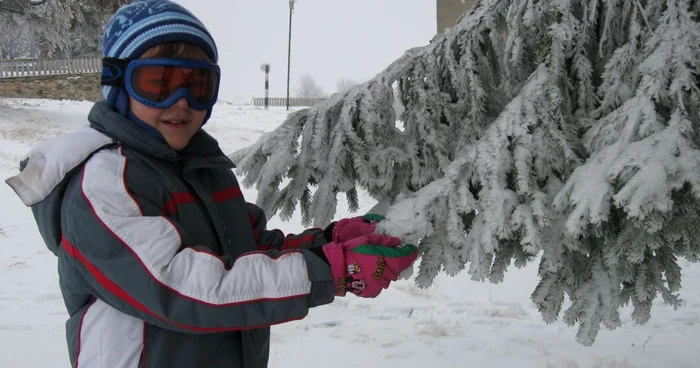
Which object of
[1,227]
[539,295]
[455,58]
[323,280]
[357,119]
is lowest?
[1,227]

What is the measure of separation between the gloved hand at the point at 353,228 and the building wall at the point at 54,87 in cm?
2206

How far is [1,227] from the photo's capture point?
6.96 meters

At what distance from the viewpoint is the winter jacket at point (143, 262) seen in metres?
1.38

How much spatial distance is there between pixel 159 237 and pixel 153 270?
0.09 m

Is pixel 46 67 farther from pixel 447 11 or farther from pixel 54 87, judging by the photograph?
pixel 447 11

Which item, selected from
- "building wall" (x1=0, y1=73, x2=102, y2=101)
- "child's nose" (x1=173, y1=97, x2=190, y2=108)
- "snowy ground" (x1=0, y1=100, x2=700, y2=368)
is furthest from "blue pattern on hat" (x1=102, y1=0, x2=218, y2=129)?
"building wall" (x1=0, y1=73, x2=102, y2=101)

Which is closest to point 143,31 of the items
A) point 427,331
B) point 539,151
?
point 539,151

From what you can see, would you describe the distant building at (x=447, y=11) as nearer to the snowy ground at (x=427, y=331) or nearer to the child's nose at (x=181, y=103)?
the snowy ground at (x=427, y=331)

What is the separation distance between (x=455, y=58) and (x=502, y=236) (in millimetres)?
999

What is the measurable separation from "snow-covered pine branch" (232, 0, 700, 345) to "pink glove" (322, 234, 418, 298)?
0.19 meters

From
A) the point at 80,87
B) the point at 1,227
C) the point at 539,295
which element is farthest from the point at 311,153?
the point at 80,87

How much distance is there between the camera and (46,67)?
2212 centimetres

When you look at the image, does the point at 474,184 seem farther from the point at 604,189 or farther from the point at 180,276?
the point at 180,276

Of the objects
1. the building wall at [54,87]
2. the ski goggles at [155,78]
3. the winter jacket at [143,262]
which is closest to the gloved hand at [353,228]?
the winter jacket at [143,262]
